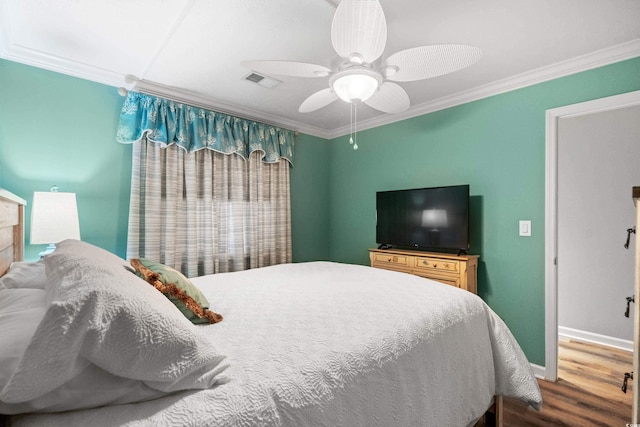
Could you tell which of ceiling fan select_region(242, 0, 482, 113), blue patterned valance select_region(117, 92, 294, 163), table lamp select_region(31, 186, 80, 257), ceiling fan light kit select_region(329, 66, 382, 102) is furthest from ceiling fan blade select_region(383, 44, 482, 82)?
table lamp select_region(31, 186, 80, 257)

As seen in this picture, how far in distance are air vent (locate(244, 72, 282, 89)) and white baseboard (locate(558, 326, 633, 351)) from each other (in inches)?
156

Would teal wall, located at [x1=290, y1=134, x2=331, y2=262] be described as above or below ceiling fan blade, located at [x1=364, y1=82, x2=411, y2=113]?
below

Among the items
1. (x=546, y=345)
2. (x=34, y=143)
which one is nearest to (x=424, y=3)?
(x=546, y=345)

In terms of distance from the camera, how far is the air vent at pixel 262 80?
2.59 metres

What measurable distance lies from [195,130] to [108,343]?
269 centimetres

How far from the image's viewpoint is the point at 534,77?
252 centimetres

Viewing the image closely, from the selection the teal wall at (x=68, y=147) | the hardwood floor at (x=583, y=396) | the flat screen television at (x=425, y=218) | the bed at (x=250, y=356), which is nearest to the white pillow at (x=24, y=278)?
the bed at (x=250, y=356)

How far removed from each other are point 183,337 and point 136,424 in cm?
19

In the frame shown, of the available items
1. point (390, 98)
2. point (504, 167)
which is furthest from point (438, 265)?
point (390, 98)

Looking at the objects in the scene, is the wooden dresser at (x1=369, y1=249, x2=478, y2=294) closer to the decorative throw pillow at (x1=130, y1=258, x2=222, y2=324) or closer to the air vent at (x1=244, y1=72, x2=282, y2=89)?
the air vent at (x1=244, y1=72, x2=282, y2=89)

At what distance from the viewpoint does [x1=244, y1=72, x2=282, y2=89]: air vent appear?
2594 mm

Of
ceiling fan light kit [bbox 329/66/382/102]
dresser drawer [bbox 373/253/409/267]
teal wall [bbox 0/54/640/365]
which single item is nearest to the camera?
ceiling fan light kit [bbox 329/66/382/102]

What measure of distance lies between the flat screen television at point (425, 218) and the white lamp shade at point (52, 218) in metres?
2.75

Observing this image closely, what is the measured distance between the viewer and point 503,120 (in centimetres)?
273
